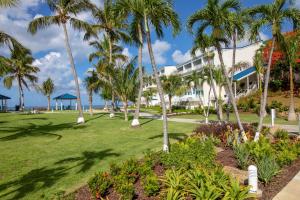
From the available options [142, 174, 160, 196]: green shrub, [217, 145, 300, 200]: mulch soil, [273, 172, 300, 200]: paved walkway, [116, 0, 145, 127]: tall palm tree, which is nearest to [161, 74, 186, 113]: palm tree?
[116, 0, 145, 127]: tall palm tree

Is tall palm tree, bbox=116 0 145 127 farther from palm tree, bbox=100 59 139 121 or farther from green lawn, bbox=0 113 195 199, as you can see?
palm tree, bbox=100 59 139 121

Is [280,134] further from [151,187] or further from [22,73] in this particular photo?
[22,73]

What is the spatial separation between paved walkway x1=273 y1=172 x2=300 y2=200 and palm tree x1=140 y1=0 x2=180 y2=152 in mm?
3834

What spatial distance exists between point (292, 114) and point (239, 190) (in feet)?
66.7

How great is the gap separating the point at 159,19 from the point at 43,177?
630 cm

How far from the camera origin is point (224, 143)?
11219 millimetres

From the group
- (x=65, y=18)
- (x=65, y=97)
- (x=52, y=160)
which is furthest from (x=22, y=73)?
(x=52, y=160)

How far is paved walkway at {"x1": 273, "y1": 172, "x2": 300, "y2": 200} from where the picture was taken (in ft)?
17.9

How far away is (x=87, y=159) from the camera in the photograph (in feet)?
30.6

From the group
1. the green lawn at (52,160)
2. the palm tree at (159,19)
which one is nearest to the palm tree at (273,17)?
the palm tree at (159,19)

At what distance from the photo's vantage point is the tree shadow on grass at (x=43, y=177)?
21.2 ft

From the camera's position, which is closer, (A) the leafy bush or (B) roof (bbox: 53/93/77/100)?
(A) the leafy bush

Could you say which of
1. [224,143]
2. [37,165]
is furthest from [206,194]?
[224,143]

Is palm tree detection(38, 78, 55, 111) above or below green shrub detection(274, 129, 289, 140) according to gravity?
above
